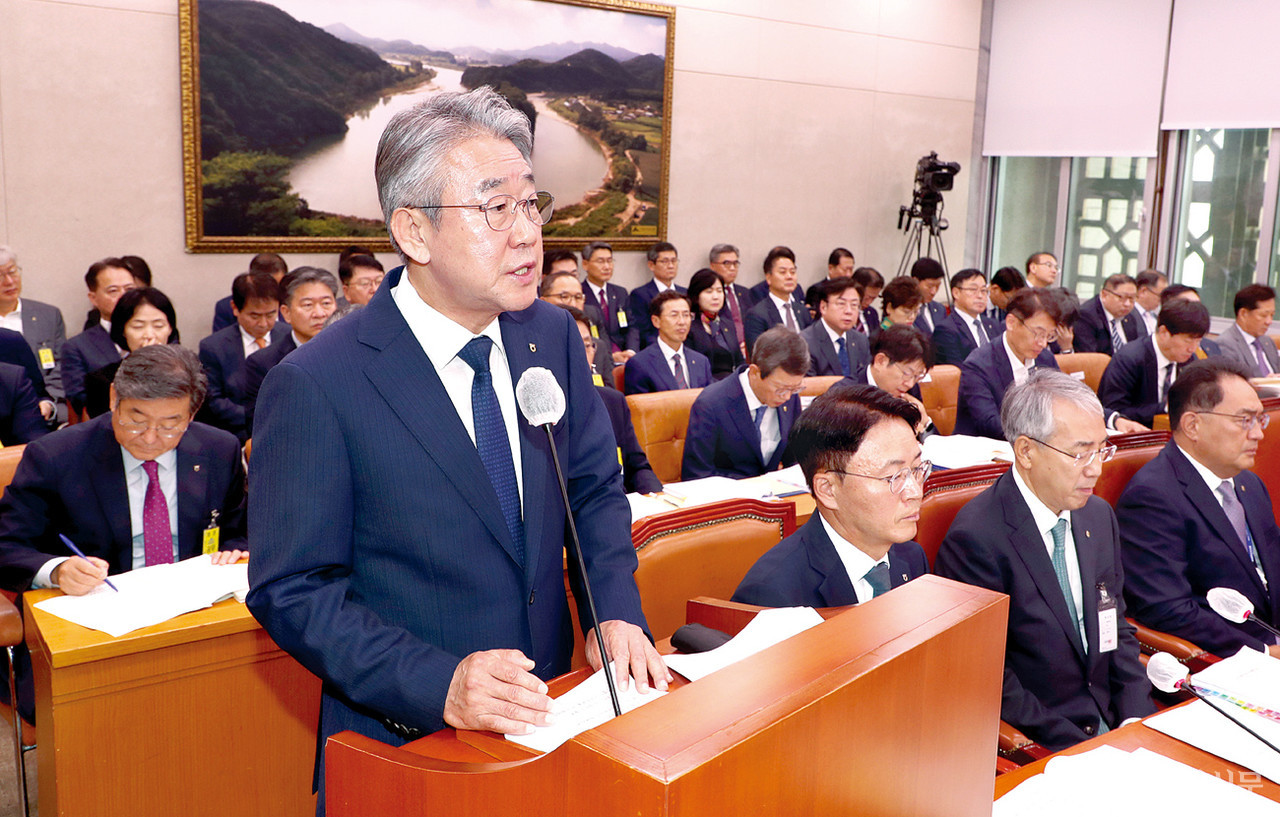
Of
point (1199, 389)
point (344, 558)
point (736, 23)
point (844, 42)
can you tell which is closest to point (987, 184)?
point (844, 42)

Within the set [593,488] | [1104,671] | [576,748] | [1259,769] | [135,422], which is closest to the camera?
[576,748]

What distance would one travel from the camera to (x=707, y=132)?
921 centimetres

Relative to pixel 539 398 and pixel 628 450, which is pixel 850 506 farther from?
pixel 628 450

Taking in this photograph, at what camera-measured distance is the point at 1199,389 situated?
3182 mm

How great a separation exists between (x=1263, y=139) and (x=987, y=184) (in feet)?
9.43

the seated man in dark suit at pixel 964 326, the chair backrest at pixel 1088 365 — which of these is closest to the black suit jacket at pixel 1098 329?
the seated man in dark suit at pixel 964 326

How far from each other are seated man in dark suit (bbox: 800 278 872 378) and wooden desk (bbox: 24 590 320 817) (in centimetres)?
450

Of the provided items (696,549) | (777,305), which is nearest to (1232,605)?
(696,549)

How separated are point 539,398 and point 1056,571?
5.85ft

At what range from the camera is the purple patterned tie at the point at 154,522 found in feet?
9.45

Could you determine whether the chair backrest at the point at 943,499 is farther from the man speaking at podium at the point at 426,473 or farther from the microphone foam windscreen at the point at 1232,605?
the man speaking at podium at the point at 426,473

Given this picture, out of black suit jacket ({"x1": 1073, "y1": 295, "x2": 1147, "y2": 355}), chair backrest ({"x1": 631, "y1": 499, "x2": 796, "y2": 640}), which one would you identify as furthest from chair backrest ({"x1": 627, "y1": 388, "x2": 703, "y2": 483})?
black suit jacket ({"x1": 1073, "y1": 295, "x2": 1147, "y2": 355})

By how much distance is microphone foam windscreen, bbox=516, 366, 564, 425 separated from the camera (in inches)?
49.6

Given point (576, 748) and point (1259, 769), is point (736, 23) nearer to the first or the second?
point (1259, 769)
